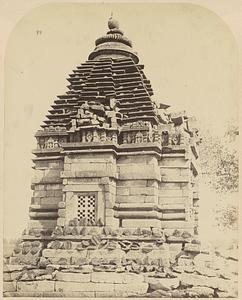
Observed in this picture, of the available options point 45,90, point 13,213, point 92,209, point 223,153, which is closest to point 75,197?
point 92,209

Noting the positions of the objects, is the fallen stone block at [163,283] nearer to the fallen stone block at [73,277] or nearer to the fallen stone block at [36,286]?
the fallen stone block at [73,277]

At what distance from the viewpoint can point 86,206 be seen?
16.0 ft

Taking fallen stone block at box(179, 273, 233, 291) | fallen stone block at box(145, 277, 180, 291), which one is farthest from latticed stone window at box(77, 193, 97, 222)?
fallen stone block at box(179, 273, 233, 291)

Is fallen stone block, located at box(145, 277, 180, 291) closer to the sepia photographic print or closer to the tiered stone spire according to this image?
the sepia photographic print

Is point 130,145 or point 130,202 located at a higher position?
point 130,145

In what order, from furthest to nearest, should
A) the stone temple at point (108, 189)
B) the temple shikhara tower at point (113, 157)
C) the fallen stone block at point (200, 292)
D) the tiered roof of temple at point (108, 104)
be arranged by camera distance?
the tiered roof of temple at point (108, 104), the temple shikhara tower at point (113, 157), the stone temple at point (108, 189), the fallen stone block at point (200, 292)

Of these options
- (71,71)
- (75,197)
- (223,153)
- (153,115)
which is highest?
(71,71)

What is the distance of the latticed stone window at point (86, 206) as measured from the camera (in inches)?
191

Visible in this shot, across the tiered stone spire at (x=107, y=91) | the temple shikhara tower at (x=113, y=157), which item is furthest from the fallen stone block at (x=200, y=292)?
the tiered stone spire at (x=107, y=91)

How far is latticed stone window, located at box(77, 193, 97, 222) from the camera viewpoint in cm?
485

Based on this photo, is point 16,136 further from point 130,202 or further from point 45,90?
point 130,202

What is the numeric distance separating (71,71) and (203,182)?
1395mm

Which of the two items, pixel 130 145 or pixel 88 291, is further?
pixel 130 145

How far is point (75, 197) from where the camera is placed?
4.86 metres
